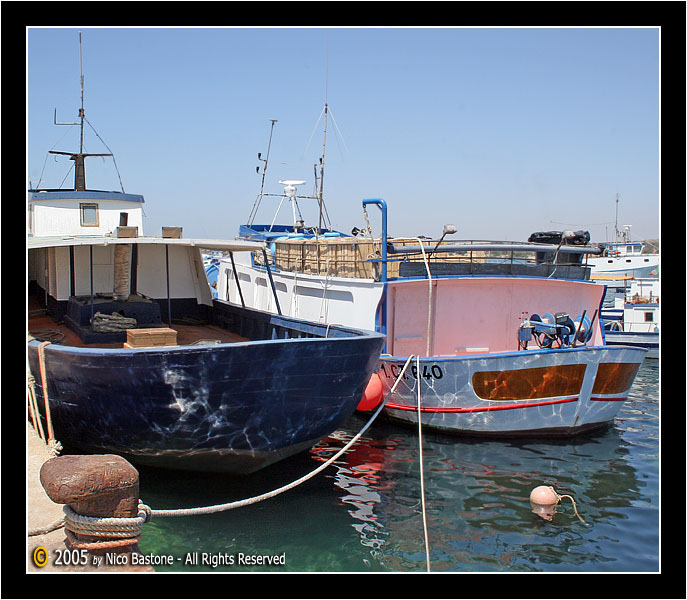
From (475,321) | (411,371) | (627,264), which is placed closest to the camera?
(411,371)

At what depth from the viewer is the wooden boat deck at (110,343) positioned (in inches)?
421

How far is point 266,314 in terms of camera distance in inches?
470

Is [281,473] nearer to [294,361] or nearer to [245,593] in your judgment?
[294,361]

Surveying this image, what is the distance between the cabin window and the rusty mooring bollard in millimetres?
10567

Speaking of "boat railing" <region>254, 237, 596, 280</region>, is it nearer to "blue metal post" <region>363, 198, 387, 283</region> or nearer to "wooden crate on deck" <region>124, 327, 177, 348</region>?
"blue metal post" <region>363, 198, 387, 283</region>

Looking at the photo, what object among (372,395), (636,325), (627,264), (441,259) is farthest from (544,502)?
(627,264)

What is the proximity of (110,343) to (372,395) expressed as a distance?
15.2ft

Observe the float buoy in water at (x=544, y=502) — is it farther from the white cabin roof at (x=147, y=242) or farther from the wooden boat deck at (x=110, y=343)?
the white cabin roof at (x=147, y=242)

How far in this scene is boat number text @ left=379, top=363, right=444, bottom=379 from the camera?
37.8ft

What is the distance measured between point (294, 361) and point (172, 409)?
1.53 metres

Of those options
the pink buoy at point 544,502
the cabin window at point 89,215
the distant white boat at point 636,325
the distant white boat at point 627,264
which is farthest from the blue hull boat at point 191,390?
the distant white boat at point 627,264

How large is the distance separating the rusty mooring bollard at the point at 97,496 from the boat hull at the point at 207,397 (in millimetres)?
2378

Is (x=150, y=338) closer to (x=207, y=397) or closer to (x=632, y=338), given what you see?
(x=207, y=397)

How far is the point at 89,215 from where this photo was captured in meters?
14.8
